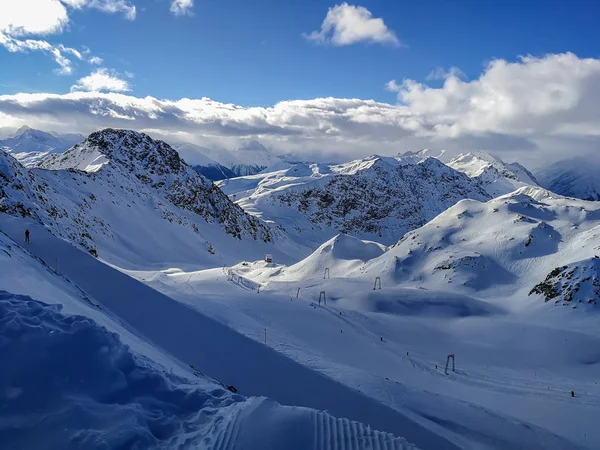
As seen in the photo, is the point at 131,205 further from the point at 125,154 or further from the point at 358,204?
the point at 358,204

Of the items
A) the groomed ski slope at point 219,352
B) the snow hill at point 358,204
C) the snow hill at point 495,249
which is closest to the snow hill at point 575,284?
the snow hill at point 495,249

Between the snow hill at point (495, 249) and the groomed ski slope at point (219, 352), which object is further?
the snow hill at point (495, 249)

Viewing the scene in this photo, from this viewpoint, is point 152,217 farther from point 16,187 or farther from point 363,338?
point 363,338

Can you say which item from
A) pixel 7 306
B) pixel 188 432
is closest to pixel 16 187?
pixel 7 306

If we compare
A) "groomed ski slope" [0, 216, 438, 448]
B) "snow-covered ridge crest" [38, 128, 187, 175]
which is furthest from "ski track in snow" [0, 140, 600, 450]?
"snow-covered ridge crest" [38, 128, 187, 175]

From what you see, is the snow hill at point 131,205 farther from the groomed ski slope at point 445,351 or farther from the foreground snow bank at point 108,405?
the foreground snow bank at point 108,405

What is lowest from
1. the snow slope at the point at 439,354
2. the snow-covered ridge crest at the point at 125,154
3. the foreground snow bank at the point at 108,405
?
the snow slope at the point at 439,354

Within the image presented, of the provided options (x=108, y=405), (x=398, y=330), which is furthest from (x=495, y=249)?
(x=108, y=405)

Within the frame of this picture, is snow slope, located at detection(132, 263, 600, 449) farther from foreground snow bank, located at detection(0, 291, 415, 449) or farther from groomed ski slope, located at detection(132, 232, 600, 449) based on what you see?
foreground snow bank, located at detection(0, 291, 415, 449)
